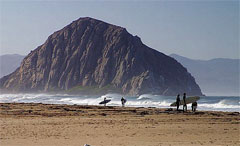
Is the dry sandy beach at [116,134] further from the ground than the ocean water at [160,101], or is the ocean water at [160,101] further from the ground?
the ocean water at [160,101]

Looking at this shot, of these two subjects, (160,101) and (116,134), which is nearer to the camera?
Answer: (116,134)

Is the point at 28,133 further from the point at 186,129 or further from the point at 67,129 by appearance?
the point at 186,129

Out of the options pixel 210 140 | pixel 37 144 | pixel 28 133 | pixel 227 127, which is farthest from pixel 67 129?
pixel 227 127

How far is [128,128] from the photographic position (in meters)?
24.9

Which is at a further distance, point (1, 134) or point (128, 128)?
point (128, 128)

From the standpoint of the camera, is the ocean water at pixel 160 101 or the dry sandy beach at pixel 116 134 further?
the ocean water at pixel 160 101

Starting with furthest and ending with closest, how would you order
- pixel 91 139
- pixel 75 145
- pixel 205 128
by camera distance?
pixel 205 128 < pixel 91 139 < pixel 75 145

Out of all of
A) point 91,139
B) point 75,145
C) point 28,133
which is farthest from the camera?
point 28,133

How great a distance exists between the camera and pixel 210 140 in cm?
2094

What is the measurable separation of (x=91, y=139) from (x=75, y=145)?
1.94 m

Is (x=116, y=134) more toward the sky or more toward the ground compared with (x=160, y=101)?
more toward the ground

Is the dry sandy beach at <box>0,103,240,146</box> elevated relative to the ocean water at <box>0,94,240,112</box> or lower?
lower

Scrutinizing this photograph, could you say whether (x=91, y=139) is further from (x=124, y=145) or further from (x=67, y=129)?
(x=67, y=129)

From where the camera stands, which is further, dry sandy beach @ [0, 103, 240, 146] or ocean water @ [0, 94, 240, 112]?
ocean water @ [0, 94, 240, 112]
